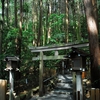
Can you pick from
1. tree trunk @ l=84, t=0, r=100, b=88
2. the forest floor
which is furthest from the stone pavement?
tree trunk @ l=84, t=0, r=100, b=88

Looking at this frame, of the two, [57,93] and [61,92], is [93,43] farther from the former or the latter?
[57,93]

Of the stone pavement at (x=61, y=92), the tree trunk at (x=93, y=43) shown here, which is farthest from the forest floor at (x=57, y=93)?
the tree trunk at (x=93, y=43)

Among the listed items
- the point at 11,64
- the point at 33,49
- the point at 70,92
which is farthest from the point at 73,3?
the point at 11,64

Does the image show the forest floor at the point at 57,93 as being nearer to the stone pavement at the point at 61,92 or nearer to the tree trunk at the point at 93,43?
the stone pavement at the point at 61,92

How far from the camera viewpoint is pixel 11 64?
28.0ft

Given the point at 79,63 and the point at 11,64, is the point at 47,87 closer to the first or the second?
the point at 11,64

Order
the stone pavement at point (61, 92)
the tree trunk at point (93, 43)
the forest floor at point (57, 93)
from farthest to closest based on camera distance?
the stone pavement at point (61, 92) → the forest floor at point (57, 93) → the tree trunk at point (93, 43)

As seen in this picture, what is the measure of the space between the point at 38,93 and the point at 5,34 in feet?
18.2

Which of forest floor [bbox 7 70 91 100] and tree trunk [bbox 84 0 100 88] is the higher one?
tree trunk [bbox 84 0 100 88]

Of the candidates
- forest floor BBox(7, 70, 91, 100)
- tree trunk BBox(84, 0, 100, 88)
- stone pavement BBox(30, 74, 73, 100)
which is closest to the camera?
tree trunk BBox(84, 0, 100, 88)

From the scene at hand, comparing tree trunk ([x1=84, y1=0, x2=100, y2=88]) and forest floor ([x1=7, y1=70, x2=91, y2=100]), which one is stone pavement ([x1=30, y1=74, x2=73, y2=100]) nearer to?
forest floor ([x1=7, y1=70, x2=91, y2=100])

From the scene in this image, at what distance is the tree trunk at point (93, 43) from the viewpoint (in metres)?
6.76

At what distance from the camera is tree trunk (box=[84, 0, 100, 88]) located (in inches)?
266

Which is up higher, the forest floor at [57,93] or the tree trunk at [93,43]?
the tree trunk at [93,43]
